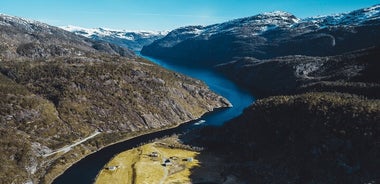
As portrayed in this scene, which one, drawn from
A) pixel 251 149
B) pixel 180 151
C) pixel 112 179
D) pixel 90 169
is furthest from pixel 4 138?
pixel 251 149

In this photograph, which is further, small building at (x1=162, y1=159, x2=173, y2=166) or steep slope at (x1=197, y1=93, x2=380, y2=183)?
small building at (x1=162, y1=159, x2=173, y2=166)

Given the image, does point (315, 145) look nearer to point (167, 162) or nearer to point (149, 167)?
point (167, 162)

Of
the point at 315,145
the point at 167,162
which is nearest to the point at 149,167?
the point at 167,162

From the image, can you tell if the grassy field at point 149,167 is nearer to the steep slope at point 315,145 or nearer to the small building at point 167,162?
the small building at point 167,162

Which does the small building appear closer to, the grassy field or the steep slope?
the grassy field

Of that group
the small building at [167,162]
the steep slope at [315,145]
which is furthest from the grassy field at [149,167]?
the steep slope at [315,145]

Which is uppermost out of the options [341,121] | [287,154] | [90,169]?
[341,121]

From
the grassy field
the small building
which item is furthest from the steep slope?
the small building

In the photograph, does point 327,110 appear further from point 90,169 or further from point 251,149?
point 90,169
